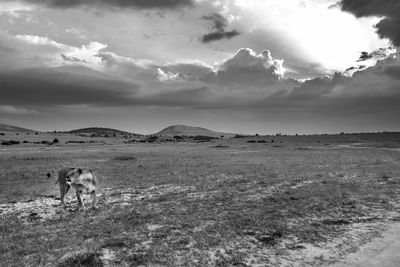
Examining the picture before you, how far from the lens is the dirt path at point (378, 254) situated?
9.67 m

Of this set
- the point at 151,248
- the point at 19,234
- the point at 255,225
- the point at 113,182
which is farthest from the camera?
the point at 113,182

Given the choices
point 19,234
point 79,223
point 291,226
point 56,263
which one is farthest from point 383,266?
point 19,234

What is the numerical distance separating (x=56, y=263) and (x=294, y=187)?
55.2 ft

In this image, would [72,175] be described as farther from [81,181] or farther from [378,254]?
[378,254]

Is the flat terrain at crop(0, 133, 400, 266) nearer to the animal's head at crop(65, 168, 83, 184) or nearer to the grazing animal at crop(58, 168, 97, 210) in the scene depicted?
the grazing animal at crop(58, 168, 97, 210)

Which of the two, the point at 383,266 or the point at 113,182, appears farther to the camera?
the point at 113,182

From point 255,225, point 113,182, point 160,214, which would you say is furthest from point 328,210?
point 113,182

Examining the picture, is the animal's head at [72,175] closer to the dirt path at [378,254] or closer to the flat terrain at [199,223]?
the flat terrain at [199,223]

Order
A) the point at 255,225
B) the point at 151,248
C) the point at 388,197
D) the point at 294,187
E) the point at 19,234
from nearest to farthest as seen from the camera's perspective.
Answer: the point at 151,248 < the point at 19,234 < the point at 255,225 < the point at 388,197 < the point at 294,187

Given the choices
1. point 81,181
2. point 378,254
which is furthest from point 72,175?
point 378,254

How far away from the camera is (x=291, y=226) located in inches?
532

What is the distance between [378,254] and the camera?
1039 centimetres

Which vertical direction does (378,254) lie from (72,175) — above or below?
below

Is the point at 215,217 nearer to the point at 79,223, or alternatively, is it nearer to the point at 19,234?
the point at 79,223
